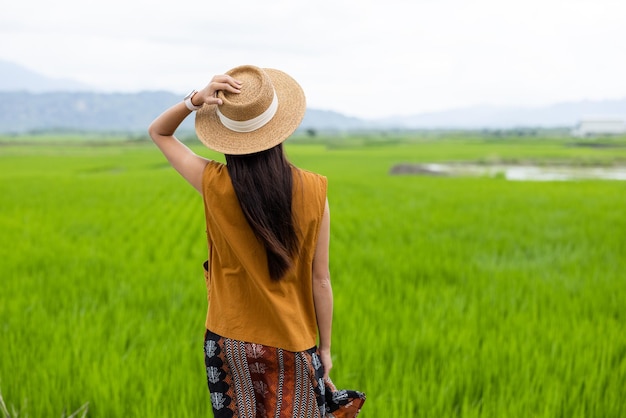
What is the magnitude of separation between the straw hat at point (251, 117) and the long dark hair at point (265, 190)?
0.04 m

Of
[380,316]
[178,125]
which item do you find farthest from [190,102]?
[380,316]

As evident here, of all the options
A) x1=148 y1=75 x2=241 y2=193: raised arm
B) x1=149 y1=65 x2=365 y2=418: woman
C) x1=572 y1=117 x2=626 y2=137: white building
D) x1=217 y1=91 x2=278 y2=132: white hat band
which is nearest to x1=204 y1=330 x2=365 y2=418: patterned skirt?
x1=149 y1=65 x2=365 y2=418: woman

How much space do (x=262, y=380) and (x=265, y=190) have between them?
49cm

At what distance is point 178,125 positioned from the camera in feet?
4.29

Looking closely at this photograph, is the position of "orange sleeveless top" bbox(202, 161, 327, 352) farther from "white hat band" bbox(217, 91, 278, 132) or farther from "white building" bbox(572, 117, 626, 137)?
"white building" bbox(572, 117, 626, 137)

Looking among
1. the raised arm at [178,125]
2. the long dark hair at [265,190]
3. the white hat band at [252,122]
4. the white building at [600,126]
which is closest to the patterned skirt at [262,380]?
the long dark hair at [265,190]

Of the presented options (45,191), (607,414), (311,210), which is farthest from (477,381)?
(45,191)

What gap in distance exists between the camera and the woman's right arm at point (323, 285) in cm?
131

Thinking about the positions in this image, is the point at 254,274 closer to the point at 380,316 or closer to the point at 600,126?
the point at 380,316

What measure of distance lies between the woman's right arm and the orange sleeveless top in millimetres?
17

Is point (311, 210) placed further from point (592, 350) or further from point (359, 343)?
point (592, 350)

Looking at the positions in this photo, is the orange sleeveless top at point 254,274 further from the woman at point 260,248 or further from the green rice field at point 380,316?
the green rice field at point 380,316

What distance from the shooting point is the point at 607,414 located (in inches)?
75.9

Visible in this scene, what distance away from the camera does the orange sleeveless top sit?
1.24 m
